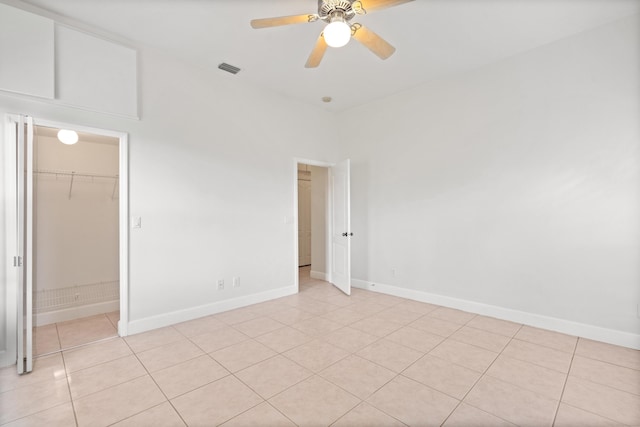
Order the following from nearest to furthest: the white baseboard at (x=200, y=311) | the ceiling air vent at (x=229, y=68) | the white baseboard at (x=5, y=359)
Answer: the white baseboard at (x=5, y=359) < the white baseboard at (x=200, y=311) < the ceiling air vent at (x=229, y=68)

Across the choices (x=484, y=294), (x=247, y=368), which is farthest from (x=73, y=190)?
(x=484, y=294)

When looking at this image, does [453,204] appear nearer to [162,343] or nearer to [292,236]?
[292,236]

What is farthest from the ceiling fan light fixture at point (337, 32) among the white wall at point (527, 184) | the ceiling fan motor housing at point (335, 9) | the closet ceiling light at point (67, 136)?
the closet ceiling light at point (67, 136)

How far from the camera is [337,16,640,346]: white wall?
2805 millimetres

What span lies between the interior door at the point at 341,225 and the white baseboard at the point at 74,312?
315cm

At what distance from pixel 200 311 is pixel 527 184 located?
4.02m

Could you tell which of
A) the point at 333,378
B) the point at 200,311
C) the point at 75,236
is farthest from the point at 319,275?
the point at 75,236

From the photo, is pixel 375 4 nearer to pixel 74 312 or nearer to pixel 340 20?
pixel 340 20

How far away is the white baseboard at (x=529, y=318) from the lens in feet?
9.12

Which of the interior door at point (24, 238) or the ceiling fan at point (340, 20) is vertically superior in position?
the ceiling fan at point (340, 20)

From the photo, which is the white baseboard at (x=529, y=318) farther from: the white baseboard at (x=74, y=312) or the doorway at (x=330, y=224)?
the white baseboard at (x=74, y=312)

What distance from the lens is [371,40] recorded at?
235 cm

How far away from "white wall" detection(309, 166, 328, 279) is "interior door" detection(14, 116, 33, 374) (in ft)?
13.0

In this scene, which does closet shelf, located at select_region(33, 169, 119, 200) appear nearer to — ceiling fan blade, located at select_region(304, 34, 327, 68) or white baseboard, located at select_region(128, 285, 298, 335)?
white baseboard, located at select_region(128, 285, 298, 335)
